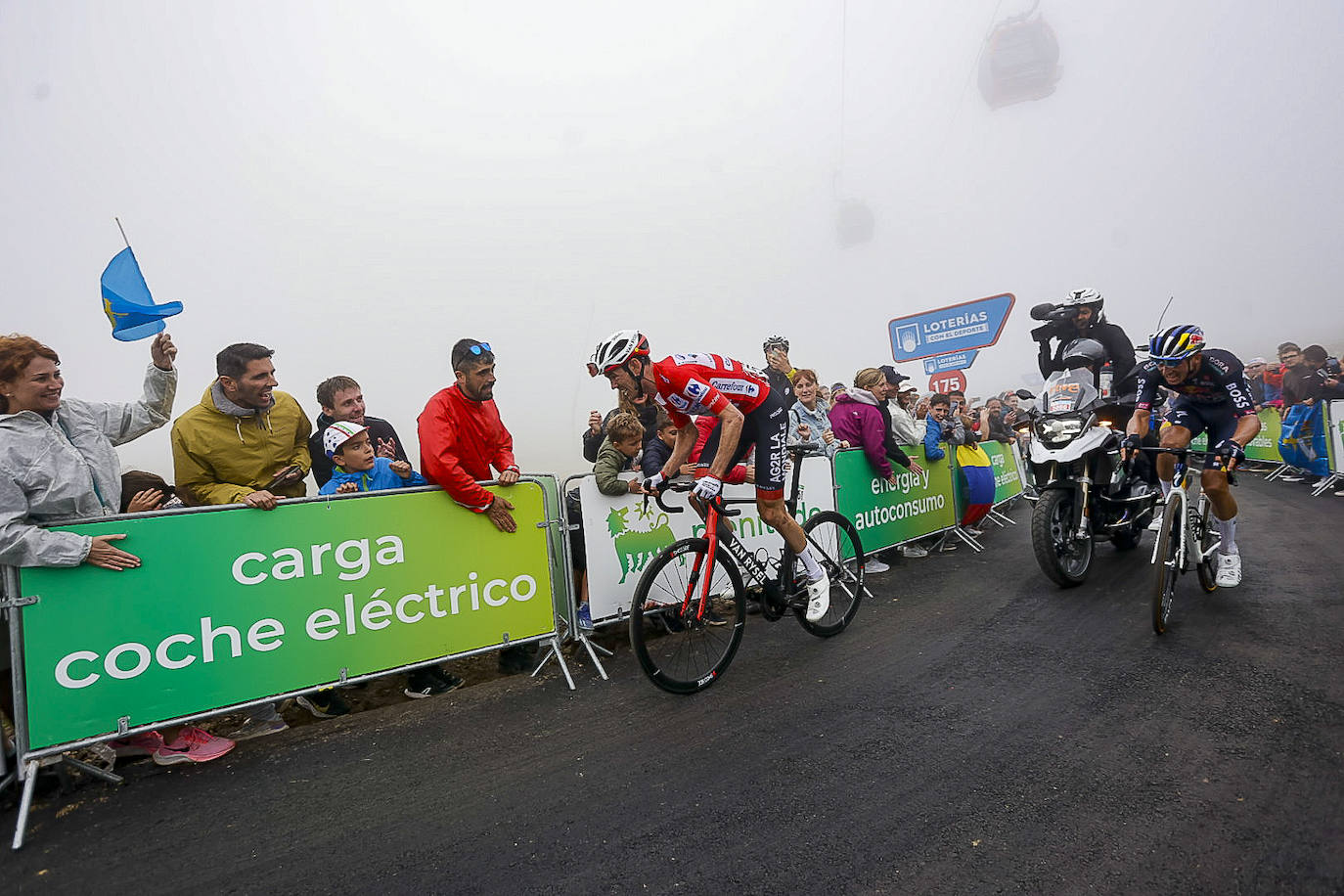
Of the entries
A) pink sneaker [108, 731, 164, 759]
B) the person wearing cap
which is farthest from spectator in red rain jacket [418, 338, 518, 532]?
the person wearing cap

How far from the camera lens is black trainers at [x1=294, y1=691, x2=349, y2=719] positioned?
3.95 metres

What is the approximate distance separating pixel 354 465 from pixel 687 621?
234 centimetres

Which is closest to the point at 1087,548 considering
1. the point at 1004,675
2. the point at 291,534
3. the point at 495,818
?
the point at 1004,675

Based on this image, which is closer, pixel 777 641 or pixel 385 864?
pixel 385 864

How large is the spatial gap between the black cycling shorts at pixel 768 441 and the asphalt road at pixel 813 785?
116cm

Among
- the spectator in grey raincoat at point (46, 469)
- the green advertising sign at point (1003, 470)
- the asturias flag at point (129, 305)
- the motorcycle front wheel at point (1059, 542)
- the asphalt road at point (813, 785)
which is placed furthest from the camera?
the green advertising sign at point (1003, 470)

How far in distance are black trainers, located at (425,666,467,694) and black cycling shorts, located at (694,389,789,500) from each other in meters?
2.03

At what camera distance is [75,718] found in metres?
3.04

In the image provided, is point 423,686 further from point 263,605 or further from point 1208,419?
point 1208,419

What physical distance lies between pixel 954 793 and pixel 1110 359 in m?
5.04

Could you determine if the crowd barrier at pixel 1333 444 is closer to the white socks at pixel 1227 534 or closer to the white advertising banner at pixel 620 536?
the white socks at pixel 1227 534

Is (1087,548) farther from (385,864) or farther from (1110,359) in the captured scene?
(385,864)

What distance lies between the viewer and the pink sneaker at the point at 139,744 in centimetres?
337

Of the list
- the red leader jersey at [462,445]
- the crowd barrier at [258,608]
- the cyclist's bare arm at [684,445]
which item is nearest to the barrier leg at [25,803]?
the crowd barrier at [258,608]
